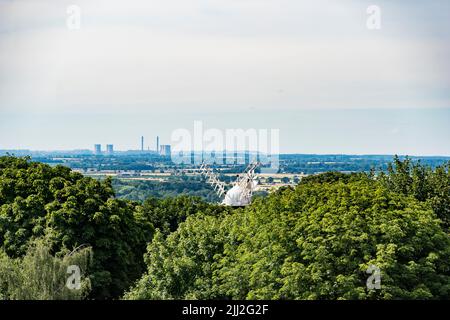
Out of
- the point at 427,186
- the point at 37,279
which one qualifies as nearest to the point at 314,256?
the point at 37,279

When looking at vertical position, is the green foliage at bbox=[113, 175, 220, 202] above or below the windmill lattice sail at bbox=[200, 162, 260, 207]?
below

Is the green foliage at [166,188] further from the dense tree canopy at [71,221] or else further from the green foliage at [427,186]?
the dense tree canopy at [71,221]

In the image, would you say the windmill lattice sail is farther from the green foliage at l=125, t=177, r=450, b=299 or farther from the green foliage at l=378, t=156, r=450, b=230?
the green foliage at l=125, t=177, r=450, b=299

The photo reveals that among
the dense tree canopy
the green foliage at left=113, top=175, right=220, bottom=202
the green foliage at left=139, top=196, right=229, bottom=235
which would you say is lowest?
the green foliage at left=113, top=175, right=220, bottom=202

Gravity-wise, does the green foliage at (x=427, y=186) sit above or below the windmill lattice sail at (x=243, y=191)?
above

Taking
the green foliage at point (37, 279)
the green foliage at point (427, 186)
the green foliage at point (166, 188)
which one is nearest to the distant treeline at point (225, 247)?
the green foliage at point (37, 279)

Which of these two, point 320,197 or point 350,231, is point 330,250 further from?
point 320,197

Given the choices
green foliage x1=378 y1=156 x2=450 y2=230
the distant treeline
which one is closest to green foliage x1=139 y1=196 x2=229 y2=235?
green foliage x1=378 y1=156 x2=450 y2=230

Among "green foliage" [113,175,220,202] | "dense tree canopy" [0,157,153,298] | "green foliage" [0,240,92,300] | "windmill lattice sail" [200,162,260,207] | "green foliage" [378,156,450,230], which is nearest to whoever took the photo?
"green foliage" [0,240,92,300]

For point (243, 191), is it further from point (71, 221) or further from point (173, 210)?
point (71, 221)

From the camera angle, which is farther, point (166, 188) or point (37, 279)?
point (166, 188)

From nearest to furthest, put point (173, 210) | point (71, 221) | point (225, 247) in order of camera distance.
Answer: point (225, 247)
point (71, 221)
point (173, 210)

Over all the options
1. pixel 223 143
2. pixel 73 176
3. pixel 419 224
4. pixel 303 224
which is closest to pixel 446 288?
pixel 419 224
